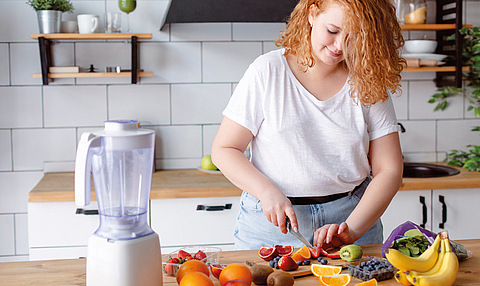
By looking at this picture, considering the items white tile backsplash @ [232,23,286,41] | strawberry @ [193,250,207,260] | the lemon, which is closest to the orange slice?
strawberry @ [193,250,207,260]

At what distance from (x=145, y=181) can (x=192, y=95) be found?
154 centimetres

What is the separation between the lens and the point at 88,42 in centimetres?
225

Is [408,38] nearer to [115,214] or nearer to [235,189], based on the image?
[235,189]

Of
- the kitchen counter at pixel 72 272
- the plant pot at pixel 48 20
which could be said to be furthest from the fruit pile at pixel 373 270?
the plant pot at pixel 48 20

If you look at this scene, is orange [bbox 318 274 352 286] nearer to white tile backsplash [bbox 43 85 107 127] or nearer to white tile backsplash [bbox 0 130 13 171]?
white tile backsplash [bbox 43 85 107 127]

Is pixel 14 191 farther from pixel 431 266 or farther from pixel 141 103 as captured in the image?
pixel 431 266

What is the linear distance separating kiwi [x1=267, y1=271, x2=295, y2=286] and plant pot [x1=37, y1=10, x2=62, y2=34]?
5.64 feet

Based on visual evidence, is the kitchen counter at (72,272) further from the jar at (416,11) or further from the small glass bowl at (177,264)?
the jar at (416,11)

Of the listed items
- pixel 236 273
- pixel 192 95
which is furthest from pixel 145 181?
pixel 192 95

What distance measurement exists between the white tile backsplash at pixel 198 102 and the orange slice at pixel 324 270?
1.53 metres

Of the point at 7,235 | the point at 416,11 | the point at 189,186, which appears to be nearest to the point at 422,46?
the point at 416,11

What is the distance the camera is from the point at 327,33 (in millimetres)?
1077

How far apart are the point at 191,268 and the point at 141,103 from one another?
5.24 feet

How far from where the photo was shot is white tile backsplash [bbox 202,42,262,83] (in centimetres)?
233
